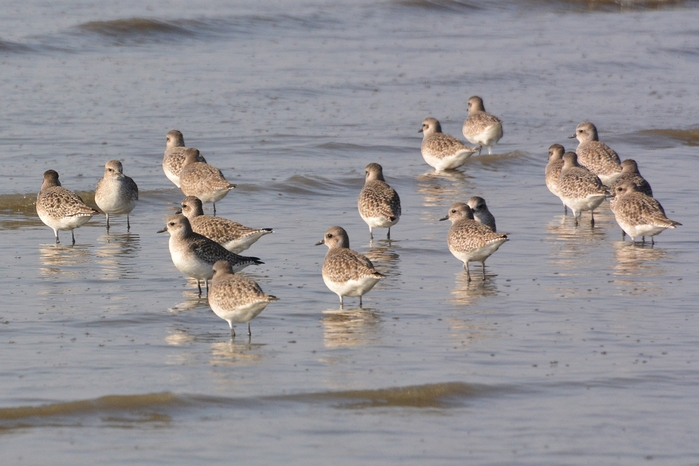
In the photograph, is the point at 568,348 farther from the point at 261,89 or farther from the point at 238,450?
the point at 261,89

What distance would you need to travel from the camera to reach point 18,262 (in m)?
12.8

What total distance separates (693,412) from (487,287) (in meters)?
3.73

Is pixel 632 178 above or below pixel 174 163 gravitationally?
below

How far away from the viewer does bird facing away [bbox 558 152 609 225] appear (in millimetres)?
14875

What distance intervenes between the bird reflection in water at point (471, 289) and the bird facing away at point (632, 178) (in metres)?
3.85

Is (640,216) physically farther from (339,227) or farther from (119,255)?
(119,255)

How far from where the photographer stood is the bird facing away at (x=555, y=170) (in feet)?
51.4

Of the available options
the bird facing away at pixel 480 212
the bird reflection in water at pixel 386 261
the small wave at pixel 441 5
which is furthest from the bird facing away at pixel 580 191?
the small wave at pixel 441 5

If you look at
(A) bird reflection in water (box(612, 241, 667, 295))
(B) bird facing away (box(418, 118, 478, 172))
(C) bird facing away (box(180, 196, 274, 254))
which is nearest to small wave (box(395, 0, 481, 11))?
(B) bird facing away (box(418, 118, 478, 172))

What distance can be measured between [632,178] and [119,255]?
6.92 metres

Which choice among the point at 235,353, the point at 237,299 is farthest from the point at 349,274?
the point at 235,353

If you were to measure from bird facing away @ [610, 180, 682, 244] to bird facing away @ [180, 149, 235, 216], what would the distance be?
17.7ft

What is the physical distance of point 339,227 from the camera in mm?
11484

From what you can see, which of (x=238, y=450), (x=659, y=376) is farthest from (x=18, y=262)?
(x=659, y=376)
